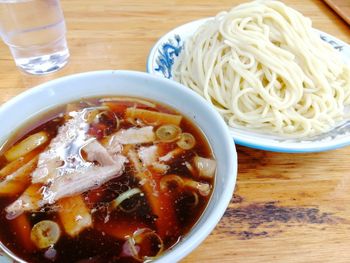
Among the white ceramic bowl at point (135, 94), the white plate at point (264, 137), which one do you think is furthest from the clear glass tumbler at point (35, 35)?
the white ceramic bowl at point (135, 94)

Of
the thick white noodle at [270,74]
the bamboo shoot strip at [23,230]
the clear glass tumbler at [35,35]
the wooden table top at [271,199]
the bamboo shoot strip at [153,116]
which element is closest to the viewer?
the bamboo shoot strip at [23,230]

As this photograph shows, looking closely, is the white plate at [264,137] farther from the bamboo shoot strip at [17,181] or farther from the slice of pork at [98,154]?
the bamboo shoot strip at [17,181]

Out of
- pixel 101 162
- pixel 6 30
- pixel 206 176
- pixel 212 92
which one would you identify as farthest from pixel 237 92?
pixel 6 30

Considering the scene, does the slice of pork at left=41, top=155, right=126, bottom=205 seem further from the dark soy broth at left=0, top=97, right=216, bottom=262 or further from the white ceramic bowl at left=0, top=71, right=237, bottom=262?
the white ceramic bowl at left=0, top=71, right=237, bottom=262

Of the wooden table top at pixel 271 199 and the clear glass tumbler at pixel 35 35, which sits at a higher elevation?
the clear glass tumbler at pixel 35 35

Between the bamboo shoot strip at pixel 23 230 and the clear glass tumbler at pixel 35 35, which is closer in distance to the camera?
the bamboo shoot strip at pixel 23 230

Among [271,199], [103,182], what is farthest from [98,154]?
[271,199]

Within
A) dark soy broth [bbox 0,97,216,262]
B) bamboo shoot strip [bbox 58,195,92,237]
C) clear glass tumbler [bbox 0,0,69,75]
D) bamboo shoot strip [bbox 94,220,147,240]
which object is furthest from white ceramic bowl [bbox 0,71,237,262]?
clear glass tumbler [bbox 0,0,69,75]
